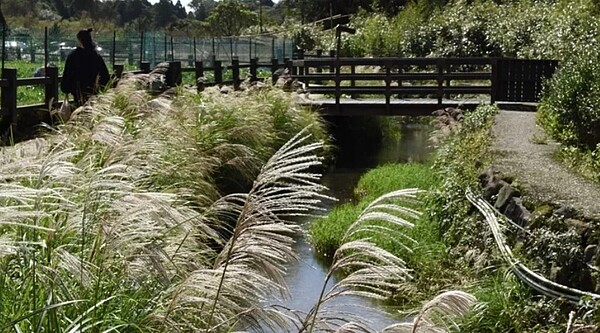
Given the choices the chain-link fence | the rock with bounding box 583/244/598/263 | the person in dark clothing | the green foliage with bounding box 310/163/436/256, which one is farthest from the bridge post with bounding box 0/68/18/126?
the chain-link fence

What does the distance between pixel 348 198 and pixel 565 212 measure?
833 cm

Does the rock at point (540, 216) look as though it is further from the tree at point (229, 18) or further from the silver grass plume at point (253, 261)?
the tree at point (229, 18)

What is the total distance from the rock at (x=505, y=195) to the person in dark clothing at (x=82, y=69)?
193 inches

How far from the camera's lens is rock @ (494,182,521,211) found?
8617mm

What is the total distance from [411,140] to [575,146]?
14398 mm

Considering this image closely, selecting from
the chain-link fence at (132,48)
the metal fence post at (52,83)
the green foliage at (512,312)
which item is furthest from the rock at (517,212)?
the chain-link fence at (132,48)

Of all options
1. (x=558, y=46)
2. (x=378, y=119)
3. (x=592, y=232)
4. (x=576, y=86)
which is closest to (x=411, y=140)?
(x=378, y=119)

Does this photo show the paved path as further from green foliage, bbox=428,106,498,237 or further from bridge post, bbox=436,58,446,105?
bridge post, bbox=436,58,446,105

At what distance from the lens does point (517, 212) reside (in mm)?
8305

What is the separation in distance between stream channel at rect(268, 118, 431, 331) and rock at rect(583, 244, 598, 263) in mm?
1387

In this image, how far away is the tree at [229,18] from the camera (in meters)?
79.4

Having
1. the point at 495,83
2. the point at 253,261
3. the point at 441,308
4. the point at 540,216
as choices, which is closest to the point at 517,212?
the point at 540,216

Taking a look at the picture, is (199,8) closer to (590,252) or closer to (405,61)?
(405,61)

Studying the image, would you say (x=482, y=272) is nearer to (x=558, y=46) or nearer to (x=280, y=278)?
(x=280, y=278)
